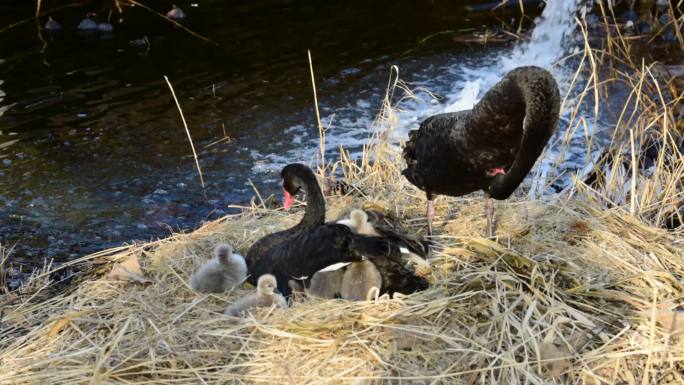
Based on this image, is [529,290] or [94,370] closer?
[94,370]

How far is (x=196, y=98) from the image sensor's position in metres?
8.77

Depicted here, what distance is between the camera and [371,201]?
4.77 meters

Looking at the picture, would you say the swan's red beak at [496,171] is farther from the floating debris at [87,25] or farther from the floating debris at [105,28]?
the floating debris at [87,25]

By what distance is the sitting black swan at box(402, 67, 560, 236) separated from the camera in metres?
3.30

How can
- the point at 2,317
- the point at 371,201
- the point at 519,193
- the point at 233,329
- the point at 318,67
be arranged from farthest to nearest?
the point at 318,67 → the point at 519,193 → the point at 371,201 → the point at 2,317 → the point at 233,329

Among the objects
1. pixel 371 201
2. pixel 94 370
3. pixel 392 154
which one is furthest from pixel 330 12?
pixel 94 370

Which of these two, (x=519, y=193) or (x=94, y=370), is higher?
(x=94, y=370)

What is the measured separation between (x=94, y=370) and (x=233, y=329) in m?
0.60

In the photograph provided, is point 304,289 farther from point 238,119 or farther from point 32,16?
point 32,16

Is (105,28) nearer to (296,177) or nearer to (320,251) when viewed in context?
(296,177)

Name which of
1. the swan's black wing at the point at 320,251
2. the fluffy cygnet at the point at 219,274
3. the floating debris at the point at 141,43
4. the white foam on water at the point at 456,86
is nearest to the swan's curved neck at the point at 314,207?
the swan's black wing at the point at 320,251

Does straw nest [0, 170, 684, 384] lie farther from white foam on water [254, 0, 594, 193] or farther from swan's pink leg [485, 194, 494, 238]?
white foam on water [254, 0, 594, 193]

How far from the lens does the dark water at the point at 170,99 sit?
20.8 ft

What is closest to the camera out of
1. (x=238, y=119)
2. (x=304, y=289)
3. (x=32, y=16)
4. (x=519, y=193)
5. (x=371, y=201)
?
(x=304, y=289)
